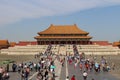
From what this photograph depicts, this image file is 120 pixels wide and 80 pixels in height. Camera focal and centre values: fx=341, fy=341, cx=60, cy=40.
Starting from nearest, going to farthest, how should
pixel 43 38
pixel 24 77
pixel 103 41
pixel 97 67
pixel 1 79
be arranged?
pixel 1 79
pixel 24 77
pixel 97 67
pixel 43 38
pixel 103 41

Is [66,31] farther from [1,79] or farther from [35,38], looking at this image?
[1,79]

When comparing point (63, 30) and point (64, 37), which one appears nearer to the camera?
point (64, 37)

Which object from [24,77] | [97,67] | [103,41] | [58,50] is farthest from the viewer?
[103,41]

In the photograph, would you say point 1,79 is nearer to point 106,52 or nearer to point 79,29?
point 106,52

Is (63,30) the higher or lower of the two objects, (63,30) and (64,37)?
the higher

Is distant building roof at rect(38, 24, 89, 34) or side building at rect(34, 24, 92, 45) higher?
distant building roof at rect(38, 24, 89, 34)

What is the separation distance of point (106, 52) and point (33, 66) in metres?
46.9

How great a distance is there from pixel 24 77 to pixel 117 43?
331 ft

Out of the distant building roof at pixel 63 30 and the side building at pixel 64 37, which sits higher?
the distant building roof at pixel 63 30

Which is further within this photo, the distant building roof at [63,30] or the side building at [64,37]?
Result: the distant building roof at [63,30]

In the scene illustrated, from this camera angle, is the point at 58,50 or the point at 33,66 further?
the point at 58,50

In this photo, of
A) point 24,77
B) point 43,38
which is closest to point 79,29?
point 43,38

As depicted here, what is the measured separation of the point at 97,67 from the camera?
35.2m

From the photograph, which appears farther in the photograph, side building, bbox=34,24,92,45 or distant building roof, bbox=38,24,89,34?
distant building roof, bbox=38,24,89,34
